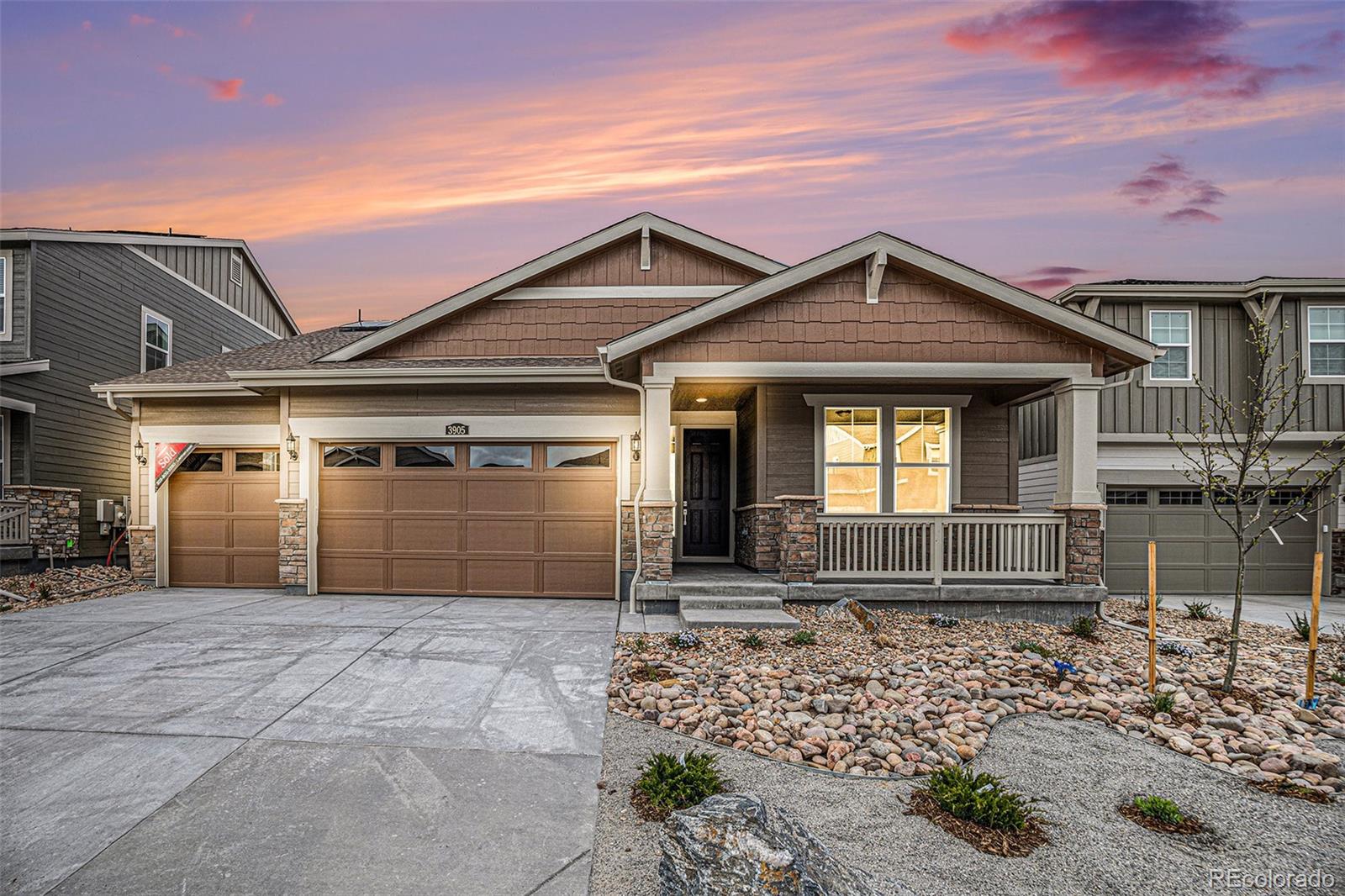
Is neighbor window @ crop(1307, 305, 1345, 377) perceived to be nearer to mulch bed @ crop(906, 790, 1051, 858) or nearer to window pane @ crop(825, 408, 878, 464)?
window pane @ crop(825, 408, 878, 464)

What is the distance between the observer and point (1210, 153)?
11.8m

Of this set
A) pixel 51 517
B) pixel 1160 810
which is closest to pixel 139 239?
pixel 51 517

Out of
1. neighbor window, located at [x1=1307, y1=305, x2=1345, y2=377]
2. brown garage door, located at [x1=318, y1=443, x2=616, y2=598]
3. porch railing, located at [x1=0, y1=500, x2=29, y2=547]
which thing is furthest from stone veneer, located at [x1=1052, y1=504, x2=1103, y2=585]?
porch railing, located at [x1=0, y1=500, x2=29, y2=547]

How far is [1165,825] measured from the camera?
3.17m

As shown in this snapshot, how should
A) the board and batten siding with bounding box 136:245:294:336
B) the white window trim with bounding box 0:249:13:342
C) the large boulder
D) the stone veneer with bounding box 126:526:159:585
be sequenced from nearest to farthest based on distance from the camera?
the large boulder → the stone veneer with bounding box 126:526:159:585 → the white window trim with bounding box 0:249:13:342 → the board and batten siding with bounding box 136:245:294:336

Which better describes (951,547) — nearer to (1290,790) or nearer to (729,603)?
(729,603)

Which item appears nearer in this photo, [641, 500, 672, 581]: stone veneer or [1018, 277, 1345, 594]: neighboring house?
[641, 500, 672, 581]: stone veneer

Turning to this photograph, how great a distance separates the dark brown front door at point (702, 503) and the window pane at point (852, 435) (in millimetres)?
2054

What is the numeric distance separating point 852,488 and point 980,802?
20.9 feet

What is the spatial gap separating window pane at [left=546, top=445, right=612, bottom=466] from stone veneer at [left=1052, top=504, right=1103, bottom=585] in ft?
19.9

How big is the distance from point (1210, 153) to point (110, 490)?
883 inches

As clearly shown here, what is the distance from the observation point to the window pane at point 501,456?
947 centimetres

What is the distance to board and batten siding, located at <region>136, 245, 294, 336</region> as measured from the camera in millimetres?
14945

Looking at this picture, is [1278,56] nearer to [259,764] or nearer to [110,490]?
[259,764]
